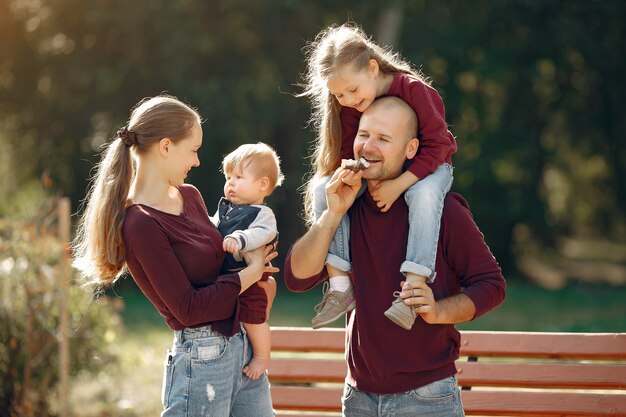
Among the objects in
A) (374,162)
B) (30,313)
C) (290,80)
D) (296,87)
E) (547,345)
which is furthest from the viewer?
(296,87)

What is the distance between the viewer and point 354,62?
321 centimetres

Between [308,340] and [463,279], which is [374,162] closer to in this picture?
[463,279]

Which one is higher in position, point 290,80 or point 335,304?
point 290,80

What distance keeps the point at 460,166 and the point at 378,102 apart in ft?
49.3

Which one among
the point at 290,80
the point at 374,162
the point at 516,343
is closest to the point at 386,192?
the point at 374,162

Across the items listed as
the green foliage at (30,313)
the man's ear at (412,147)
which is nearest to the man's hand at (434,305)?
A: the man's ear at (412,147)

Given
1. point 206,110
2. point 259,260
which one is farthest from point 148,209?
point 206,110

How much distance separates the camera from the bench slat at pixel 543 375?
382 cm

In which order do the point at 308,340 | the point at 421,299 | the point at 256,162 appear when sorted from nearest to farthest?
the point at 421,299 → the point at 256,162 → the point at 308,340

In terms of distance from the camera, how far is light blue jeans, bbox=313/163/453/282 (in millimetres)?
2957

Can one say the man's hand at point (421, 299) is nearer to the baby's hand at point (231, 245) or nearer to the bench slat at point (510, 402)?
the baby's hand at point (231, 245)

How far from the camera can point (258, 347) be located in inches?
135

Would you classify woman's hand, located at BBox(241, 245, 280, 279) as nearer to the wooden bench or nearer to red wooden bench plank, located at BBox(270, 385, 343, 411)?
the wooden bench

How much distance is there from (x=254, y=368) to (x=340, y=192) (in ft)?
2.53
